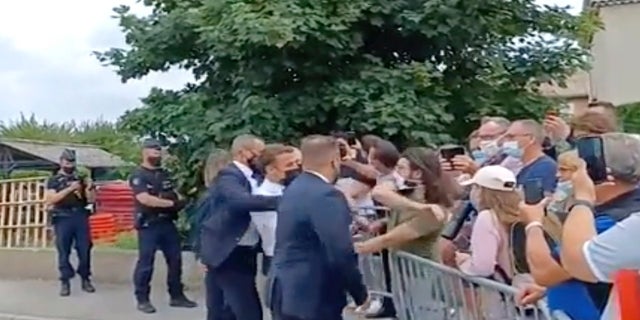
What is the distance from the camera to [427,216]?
680 cm

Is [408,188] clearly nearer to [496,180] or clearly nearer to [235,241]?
[235,241]

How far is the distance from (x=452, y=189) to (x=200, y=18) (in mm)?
5951

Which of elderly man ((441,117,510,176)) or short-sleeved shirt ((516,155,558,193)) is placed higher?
elderly man ((441,117,510,176))

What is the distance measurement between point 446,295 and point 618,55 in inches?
900

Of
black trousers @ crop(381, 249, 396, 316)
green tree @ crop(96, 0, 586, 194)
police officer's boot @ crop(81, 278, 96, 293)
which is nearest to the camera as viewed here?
black trousers @ crop(381, 249, 396, 316)

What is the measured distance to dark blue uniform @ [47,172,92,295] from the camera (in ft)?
39.9

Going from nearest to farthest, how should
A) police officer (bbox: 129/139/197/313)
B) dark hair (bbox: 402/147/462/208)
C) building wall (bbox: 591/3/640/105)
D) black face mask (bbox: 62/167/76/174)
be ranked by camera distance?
dark hair (bbox: 402/147/462/208) < police officer (bbox: 129/139/197/313) < black face mask (bbox: 62/167/76/174) < building wall (bbox: 591/3/640/105)

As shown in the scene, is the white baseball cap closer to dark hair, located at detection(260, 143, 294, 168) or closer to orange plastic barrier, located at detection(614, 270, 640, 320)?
dark hair, located at detection(260, 143, 294, 168)

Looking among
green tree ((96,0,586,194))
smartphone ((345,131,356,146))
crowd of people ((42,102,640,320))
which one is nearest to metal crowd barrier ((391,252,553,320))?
crowd of people ((42,102,640,320))

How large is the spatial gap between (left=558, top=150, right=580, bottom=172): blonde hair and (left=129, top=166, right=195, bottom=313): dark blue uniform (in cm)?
676

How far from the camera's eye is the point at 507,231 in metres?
5.59

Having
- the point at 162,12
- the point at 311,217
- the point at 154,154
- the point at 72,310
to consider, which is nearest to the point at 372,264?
the point at 311,217

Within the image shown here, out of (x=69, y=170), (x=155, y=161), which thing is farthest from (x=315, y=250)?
(x=69, y=170)

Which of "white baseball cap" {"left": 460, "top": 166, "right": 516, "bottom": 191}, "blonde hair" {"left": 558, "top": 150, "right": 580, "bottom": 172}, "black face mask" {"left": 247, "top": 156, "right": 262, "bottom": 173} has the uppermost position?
"black face mask" {"left": 247, "top": 156, "right": 262, "bottom": 173}
